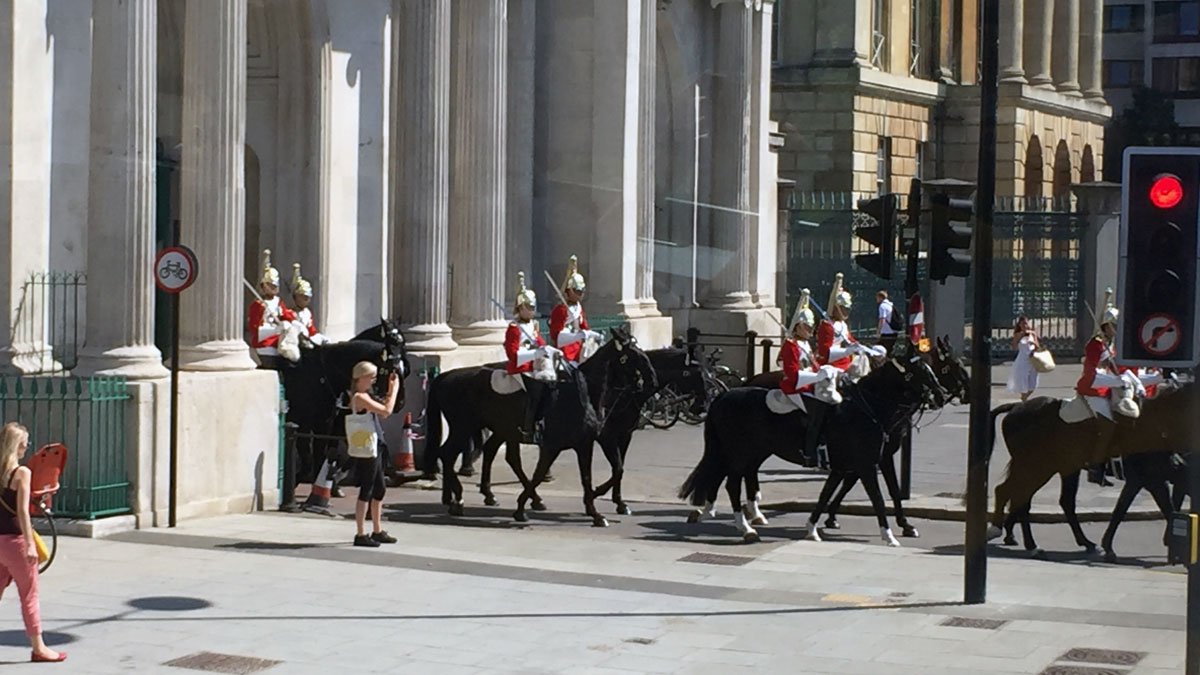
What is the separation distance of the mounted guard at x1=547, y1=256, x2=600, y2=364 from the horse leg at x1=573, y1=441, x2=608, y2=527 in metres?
1.49

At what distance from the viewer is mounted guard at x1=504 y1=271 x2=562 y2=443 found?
68.2 feet

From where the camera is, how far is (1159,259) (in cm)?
1137

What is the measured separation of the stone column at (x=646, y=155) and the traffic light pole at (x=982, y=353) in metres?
16.9

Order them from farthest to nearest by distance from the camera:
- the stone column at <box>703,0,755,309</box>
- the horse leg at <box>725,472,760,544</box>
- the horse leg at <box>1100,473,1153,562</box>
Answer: the stone column at <box>703,0,755,309</box>, the horse leg at <box>725,472,760,544</box>, the horse leg at <box>1100,473,1153,562</box>

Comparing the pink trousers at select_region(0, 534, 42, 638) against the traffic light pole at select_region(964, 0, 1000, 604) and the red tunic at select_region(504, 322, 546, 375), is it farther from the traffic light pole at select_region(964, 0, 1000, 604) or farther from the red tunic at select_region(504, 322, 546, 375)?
the red tunic at select_region(504, 322, 546, 375)

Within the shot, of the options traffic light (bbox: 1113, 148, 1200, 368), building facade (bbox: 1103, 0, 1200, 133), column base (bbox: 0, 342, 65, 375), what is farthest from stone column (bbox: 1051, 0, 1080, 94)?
traffic light (bbox: 1113, 148, 1200, 368)

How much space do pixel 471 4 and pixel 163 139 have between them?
4169mm

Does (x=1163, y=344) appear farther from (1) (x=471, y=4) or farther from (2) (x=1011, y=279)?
(2) (x=1011, y=279)

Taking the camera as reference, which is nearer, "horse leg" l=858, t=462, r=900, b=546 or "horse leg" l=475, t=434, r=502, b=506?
"horse leg" l=858, t=462, r=900, b=546

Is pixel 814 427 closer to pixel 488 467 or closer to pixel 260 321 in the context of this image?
pixel 488 467

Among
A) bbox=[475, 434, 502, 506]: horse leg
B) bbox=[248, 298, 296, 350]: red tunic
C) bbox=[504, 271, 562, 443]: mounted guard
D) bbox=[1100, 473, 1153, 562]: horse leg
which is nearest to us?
bbox=[1100, 473, 1153, 562]: horse leg

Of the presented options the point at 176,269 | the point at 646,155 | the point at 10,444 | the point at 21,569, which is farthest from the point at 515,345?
the point at 646,155

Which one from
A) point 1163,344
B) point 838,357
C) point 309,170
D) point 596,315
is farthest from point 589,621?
point 596,315

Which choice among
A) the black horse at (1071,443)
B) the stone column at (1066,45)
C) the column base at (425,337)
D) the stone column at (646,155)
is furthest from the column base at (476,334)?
the stone column at (1066,45)
